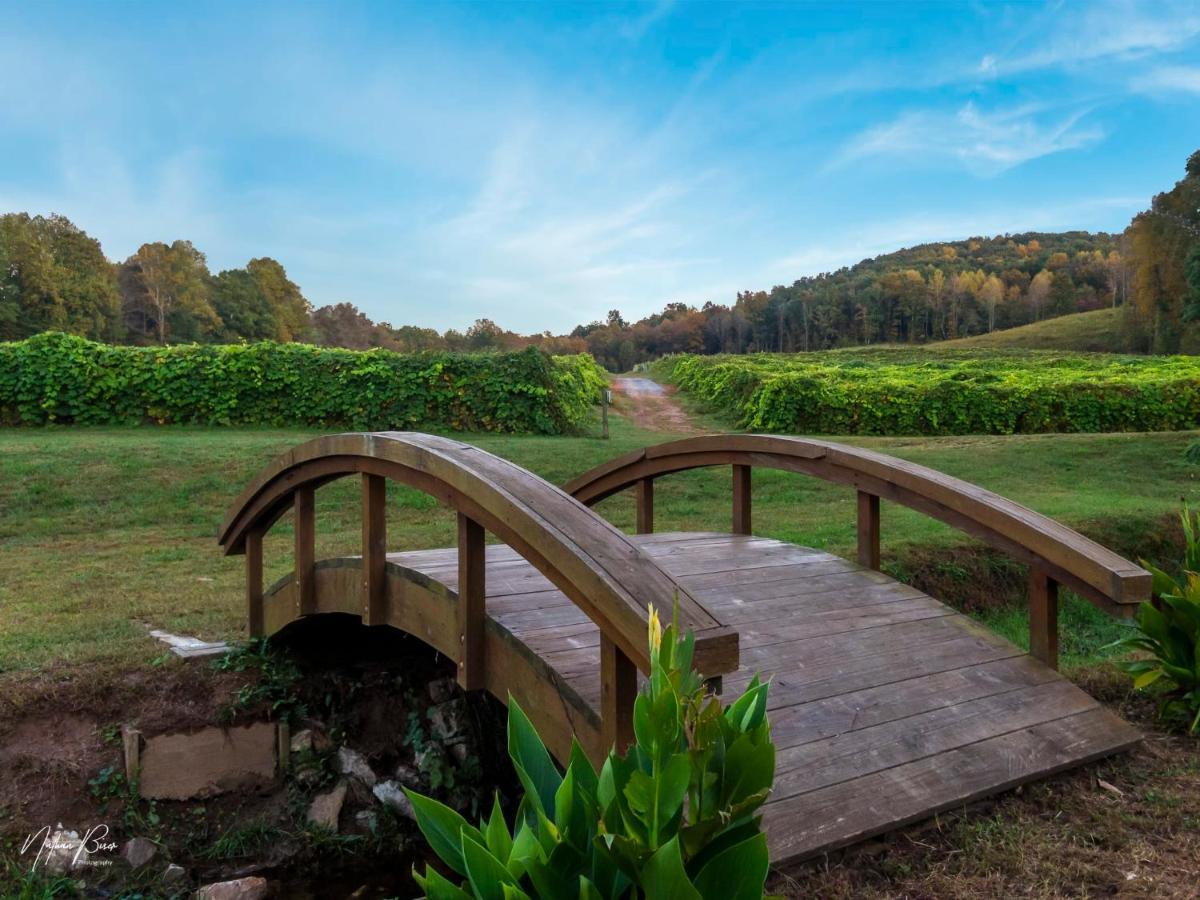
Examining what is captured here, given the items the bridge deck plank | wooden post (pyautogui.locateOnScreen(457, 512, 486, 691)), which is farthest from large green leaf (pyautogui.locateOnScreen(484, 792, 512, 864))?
wooden post (pyautogui.locateOnScreen(457, 512, 486, 691))

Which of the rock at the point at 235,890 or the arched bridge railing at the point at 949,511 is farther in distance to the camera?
the rock at the point at 235,890

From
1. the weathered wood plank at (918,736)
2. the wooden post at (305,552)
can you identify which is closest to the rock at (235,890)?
the wooden post at (305,552)

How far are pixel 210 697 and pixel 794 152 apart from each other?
16.8 m

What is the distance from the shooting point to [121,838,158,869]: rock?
12.1 ft

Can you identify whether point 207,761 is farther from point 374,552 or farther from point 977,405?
point 977,405

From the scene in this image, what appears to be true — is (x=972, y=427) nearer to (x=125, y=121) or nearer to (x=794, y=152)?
(x=794, y=152)

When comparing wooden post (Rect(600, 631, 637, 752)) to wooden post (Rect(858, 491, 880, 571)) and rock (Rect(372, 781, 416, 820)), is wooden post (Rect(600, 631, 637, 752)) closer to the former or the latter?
wooden post (Rect(858, 491, 880, 571))

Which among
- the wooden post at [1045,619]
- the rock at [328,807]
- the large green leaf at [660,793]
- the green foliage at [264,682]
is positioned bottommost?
the rock at [328,807]

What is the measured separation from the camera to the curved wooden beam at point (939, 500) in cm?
289

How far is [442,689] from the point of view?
→ 472 cm

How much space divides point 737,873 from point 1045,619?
2.53 m

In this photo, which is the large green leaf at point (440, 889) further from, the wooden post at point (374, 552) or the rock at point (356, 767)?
the rock at point (356, 767)

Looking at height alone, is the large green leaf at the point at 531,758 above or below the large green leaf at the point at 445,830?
above

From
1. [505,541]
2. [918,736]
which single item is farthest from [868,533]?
[505,541]
